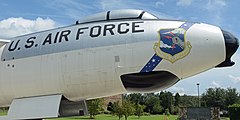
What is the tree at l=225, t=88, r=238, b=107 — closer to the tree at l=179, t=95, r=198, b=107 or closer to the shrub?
the tree at l=179, t=95, r=198, b=107

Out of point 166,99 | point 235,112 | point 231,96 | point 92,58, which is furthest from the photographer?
point 166,99

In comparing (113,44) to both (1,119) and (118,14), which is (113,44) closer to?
(118,14)

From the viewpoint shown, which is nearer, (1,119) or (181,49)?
(181,49)

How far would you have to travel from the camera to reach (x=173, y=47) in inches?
340

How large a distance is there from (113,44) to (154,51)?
1.17 meters

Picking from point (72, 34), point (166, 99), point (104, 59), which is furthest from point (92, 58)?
point (166, 99)

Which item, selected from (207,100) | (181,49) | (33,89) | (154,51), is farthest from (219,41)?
(207,100)

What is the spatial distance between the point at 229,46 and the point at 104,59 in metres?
3.39

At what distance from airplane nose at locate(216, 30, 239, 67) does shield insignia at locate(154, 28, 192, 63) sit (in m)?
1.01

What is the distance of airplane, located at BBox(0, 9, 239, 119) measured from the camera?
866 cm

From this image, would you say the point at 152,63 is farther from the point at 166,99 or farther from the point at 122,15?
the point at 166,99

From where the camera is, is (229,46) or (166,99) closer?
(229,46)

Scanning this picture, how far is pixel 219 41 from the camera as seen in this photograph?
28.1 ft

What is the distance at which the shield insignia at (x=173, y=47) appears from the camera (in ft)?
28.2
